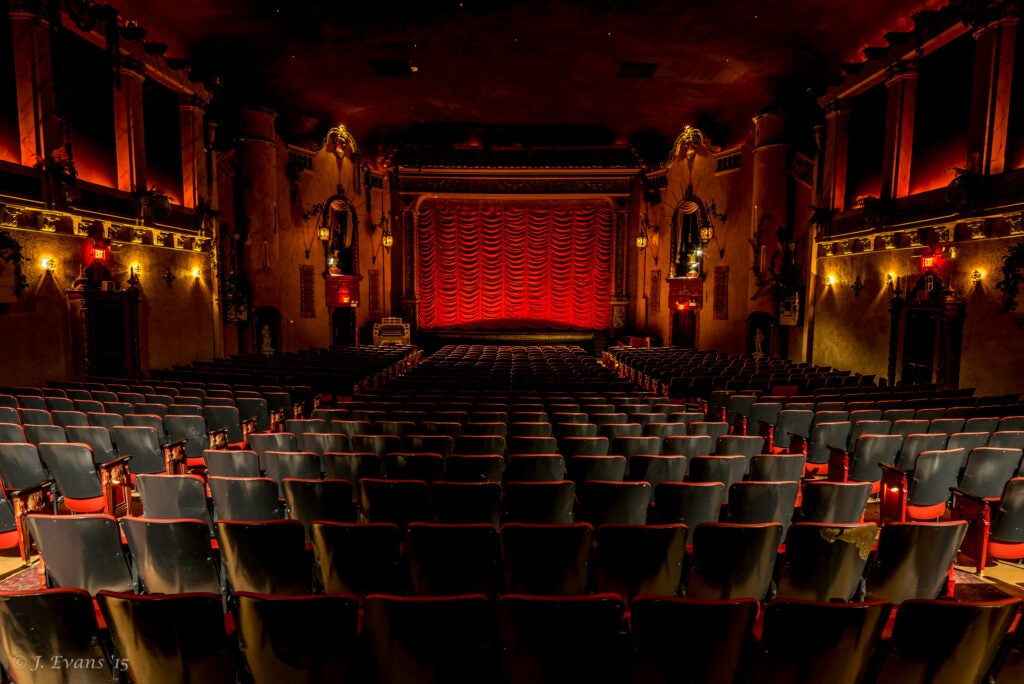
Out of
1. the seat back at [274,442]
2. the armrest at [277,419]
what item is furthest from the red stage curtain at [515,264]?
the seat back at [274,442]

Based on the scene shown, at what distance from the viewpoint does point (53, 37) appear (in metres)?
9.48

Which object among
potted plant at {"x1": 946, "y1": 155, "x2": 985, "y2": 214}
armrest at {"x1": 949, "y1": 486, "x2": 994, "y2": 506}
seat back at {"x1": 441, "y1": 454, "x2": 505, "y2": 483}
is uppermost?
potted plant at {"x1": 946, "y1": 155, "x2": 985, "y2": 214}

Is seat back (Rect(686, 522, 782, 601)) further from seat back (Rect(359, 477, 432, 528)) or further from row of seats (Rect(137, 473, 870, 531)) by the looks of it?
seat back (Rect(359, 477, 432, 528))

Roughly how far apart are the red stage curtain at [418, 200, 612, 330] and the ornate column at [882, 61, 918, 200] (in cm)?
1096

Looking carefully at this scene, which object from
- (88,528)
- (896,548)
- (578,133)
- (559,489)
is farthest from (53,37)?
(578,133)

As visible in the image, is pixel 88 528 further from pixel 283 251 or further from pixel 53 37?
pixel 283 251

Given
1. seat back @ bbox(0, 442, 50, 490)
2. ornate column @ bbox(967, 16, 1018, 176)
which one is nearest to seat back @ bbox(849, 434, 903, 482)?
seat back @ bbox(0, 442, 50, 490)

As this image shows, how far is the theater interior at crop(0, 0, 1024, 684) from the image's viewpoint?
1946 mm

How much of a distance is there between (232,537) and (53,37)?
11195 mm

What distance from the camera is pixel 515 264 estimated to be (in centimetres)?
2244

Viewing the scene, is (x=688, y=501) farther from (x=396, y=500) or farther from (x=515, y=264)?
(x=515, y=264)

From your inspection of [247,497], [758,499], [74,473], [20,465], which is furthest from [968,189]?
[20,465]

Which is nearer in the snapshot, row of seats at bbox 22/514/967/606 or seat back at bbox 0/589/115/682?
seat back at bbox 0/589/115/682

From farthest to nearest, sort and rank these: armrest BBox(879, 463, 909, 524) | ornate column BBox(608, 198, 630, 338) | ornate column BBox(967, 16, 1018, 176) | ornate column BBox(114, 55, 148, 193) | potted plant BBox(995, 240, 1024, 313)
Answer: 1. ornate column BBox(608, 198, 630, 338)
2. ornate column BBox(114, 55, 148, 193)
3. ornate column BBox(967, 16, 1018, 176)
4. potted plant BBox(995, 240, 1024, 313)
5. armrest BBox(879, 463, 909, 524)
